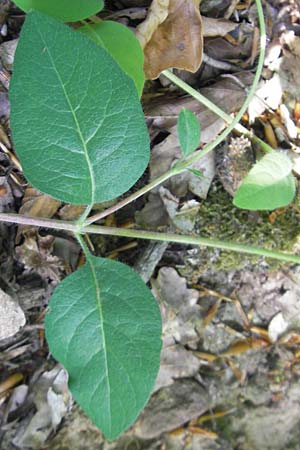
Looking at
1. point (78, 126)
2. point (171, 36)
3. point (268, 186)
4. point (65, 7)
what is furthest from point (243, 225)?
point (65, 7)

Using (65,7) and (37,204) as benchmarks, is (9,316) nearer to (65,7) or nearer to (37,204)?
(37,204)

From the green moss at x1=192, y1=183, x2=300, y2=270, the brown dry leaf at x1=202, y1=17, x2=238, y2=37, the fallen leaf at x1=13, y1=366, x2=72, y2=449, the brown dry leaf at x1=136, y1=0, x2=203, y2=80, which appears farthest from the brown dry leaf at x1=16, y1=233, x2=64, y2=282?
the brown dry leaf at x1=202, y1=17, x2=238, y2=37

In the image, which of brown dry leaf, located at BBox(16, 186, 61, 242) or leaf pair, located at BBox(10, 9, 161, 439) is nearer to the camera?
leaf pair, located at BBox(10, 9, 161, 439)

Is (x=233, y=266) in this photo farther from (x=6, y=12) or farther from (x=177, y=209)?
(x=6, y=12)

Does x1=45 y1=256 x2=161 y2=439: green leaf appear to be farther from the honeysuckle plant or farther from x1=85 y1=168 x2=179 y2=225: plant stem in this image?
x1=85 y1=168 x2=179 y2=225: plant stem

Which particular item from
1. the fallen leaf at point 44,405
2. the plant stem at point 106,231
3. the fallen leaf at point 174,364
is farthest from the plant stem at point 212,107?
the fallen leaf at point 44,405

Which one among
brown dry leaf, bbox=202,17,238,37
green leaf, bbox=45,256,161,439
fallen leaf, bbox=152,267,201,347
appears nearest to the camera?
green leaf, bbox=45,256,161,439

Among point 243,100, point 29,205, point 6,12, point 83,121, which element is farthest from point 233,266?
point 6,12
